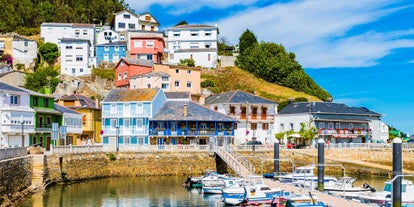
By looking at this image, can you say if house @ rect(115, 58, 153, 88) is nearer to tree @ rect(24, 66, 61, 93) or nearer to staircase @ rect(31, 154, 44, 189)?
tree @ rect(24, 66, 61, 93)

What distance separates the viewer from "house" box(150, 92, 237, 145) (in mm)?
66637

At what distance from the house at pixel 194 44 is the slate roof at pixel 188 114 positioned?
3693 centimetres

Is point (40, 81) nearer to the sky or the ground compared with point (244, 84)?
nearer to the ground

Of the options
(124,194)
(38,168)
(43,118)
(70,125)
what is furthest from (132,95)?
(124,194)

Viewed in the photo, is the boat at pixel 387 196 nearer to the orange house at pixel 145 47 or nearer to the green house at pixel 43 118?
the green house at pixel 43 118

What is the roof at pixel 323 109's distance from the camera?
76950 millimetres

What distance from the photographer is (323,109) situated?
7744cm

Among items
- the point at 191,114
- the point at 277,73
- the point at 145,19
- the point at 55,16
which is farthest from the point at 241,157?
the point at 55,16

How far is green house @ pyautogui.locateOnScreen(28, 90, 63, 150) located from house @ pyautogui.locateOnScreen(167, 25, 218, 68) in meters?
45.0

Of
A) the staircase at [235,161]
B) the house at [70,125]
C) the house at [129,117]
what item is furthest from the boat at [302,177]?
the house at [70,125]

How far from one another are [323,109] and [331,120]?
1932mm

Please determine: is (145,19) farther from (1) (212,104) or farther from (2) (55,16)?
(1) (212,104)

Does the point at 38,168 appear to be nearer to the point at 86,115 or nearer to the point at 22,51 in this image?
the point at 86,115

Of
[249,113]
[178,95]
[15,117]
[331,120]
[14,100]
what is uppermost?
[178,95]
